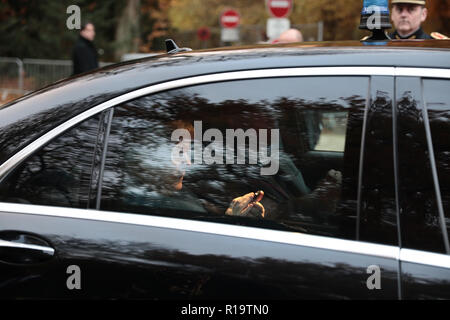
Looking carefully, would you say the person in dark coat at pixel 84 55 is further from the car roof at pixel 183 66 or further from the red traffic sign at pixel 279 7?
the car roof at pixel 183 66

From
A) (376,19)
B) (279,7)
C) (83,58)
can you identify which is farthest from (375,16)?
(279,7)

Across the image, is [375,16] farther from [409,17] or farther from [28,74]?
[28,74]

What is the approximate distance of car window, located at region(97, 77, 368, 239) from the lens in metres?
2.10

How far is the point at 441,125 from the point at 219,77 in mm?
660

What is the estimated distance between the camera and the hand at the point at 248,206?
6.97 ft

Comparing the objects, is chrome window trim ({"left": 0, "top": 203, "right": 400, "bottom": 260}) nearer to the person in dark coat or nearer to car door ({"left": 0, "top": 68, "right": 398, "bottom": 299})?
car door ({"left": 0, "top": 68, "right": 398, "bottom": 299})

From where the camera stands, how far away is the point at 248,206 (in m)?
2.16

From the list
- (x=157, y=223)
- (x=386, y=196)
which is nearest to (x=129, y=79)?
(x=157, y=223)

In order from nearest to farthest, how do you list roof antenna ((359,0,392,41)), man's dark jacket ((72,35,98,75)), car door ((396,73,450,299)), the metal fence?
1. car door ((396,73,450,299))
2. roof antenna ((359,0,392,41))
3. man's dark jacket ((72,35,98,75))
4. the metal fence

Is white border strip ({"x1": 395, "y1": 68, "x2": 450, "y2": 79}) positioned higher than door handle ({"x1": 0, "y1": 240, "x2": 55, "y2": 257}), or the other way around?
white border strip ({"x1": 395, "y1": 68, "x2": 450, "y2": 79})

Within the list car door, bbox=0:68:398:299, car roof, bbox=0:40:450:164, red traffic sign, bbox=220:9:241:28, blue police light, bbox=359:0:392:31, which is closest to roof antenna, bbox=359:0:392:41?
blue police light, bbox=359:0:392:31

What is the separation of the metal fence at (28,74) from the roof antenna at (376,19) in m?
16.1

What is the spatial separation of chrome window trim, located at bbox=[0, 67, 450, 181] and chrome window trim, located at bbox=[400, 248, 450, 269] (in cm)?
50
